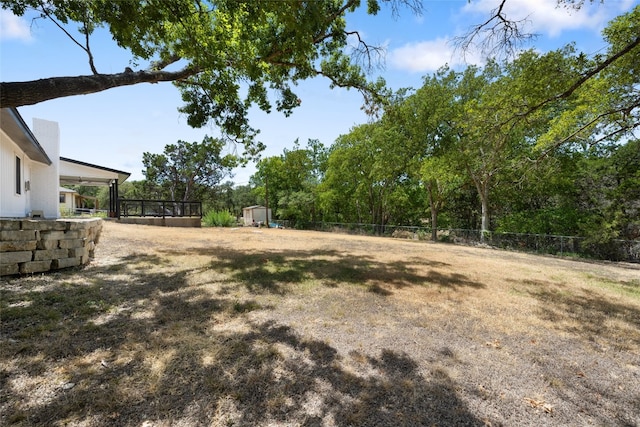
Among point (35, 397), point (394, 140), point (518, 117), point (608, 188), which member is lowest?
point (35, 397)

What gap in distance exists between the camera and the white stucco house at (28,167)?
21.8ft

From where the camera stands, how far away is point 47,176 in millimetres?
10070

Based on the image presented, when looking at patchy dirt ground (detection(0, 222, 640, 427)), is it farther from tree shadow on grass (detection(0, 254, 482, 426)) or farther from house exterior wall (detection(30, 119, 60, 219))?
house exterior wall (detection(30, 119, 60, 219))

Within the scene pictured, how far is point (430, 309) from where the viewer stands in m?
4.12

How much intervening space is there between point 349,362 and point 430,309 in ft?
6.30

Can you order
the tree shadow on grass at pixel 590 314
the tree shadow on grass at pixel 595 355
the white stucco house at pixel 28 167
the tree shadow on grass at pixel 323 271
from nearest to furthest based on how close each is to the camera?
1. the tree shadow on grass at pixel 595 355
2. the tree shadow on grass at pixel 590 314
3. the tree shadow on grass at pixel 323 271
4. the white stucco house at pixel 28 167

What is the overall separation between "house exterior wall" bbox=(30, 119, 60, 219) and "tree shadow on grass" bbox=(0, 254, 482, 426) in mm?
8489

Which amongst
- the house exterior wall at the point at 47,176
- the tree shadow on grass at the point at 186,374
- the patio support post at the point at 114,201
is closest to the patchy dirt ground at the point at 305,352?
the tree shadow on grass at the point at 186,374

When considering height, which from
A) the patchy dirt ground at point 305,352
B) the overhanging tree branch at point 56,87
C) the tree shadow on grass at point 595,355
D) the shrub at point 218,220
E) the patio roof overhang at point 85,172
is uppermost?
the patio roof overhang at point 85,172

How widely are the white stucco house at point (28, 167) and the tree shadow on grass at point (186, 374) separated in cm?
493

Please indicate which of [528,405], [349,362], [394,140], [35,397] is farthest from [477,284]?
[394,140]

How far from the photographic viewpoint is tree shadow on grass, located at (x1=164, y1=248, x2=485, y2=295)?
16.9 feet

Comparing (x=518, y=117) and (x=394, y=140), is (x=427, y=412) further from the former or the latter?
(x=394, y=140)

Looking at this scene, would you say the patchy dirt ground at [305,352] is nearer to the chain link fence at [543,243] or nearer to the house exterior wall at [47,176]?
the house exterior wall at [47,176]
